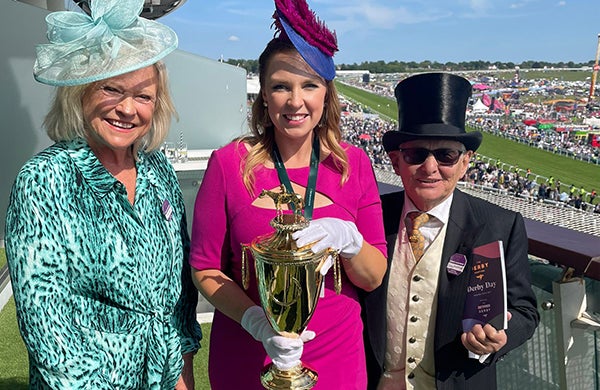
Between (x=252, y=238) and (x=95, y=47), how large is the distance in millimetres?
→ 764

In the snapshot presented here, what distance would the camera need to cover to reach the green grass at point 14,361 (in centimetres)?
432

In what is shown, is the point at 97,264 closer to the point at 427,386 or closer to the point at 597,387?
the point at 427,386

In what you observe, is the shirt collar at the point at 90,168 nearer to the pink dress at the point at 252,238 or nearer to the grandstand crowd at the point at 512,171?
the pink dress at the point at 252,238

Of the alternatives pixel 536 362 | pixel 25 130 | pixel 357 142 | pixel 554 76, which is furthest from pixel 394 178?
pixel 554 76

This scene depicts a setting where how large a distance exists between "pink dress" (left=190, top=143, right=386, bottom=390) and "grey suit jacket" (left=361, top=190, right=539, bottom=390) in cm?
10

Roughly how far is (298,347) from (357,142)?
4173 centimetres

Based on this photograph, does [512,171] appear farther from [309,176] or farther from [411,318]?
[309,176]

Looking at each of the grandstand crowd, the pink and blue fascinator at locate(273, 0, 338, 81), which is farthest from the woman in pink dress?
the grandstand crowd

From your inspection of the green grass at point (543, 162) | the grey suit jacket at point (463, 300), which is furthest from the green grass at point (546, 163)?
the grey suit jacket at point (463, 300)

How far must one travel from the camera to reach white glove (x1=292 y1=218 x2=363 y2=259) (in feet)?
5.51

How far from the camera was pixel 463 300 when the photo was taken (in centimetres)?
206

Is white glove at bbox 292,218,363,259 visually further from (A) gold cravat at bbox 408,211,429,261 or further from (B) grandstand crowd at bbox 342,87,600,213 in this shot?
Answer: (B) grandstand crowd at bbox 342,87,600,213

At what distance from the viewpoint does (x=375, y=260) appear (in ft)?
6.44

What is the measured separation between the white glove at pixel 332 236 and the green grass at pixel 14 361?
2.98m
